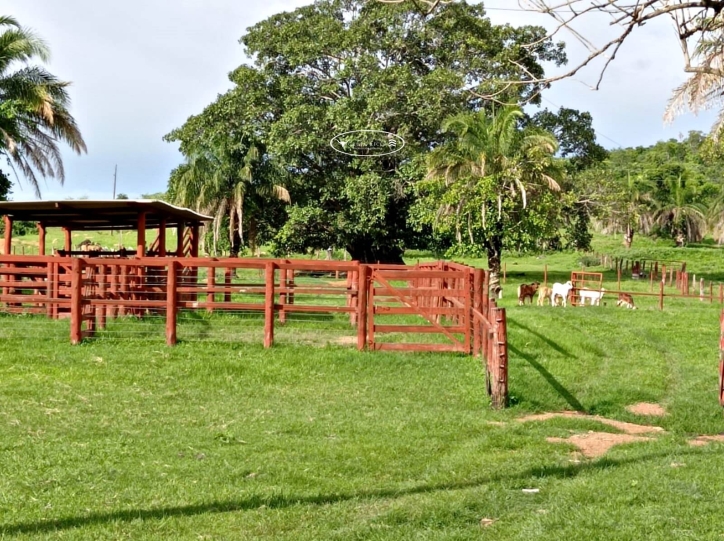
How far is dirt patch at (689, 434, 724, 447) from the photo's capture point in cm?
792

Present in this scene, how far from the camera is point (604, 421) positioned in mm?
9078

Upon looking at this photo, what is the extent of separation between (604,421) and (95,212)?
13.3 meters

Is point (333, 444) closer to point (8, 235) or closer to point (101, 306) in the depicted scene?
point (101, 306)

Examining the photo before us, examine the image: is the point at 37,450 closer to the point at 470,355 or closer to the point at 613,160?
the point at 470,355

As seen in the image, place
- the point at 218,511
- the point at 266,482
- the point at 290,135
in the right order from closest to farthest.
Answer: the point at 218,511 < the point at 266,482 < the point at 290,135

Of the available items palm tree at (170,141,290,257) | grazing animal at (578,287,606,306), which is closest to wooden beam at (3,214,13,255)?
palm tree at (170,141,290,257)

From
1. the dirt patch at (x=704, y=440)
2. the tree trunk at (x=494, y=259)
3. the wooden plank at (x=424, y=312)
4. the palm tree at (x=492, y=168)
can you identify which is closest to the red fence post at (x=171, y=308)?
the wooden plank at (x=424, y=312)

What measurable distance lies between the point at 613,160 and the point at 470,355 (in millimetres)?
82393

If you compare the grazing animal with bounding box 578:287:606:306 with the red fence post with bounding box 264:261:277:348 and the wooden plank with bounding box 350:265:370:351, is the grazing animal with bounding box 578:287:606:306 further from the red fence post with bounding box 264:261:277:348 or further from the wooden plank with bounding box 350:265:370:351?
the red fence post with bounding box 264:261:277:348

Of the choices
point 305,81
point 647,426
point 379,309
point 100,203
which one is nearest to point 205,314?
point 100,203

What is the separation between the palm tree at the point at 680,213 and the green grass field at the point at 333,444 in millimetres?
55700

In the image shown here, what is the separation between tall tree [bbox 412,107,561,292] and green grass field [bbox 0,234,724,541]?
11.3m

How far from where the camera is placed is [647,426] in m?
9.07

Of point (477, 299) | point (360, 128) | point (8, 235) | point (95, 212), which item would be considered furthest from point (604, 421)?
point (360, 128)
